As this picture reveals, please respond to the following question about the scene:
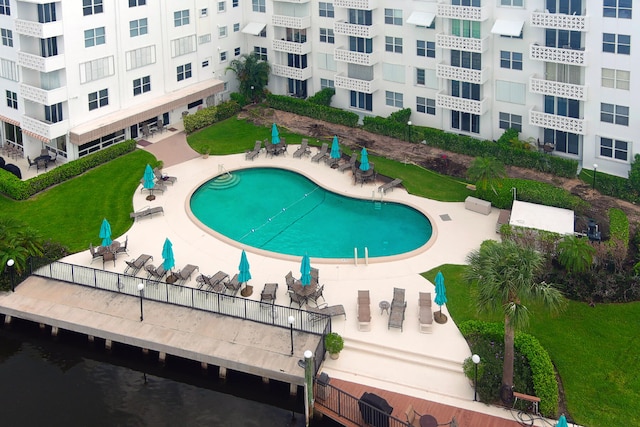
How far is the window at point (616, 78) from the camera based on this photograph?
157ft

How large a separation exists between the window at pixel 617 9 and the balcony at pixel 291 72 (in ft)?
85.1

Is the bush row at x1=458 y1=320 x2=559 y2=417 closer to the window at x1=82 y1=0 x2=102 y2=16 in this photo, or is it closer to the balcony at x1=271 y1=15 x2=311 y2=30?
the window at x1=82 y1=0 x2=102 y2=16

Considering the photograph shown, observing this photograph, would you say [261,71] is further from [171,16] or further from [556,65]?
[556,65]

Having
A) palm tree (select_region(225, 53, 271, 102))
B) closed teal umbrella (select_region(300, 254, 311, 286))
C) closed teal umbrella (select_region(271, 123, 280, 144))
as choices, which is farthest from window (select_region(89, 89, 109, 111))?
closed teal umbrella (select_region(300, 254, 311, 286))

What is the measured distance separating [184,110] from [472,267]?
38.9 meters

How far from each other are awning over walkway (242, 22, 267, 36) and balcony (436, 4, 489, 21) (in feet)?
58.4

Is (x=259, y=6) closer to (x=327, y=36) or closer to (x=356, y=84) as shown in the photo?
(x=327, y=36)

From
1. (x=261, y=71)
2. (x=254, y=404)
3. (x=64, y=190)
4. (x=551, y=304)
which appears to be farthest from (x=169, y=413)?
(x=261, y=71)

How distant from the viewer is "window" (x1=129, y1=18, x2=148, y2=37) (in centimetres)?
5719

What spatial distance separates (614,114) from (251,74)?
1202 inches

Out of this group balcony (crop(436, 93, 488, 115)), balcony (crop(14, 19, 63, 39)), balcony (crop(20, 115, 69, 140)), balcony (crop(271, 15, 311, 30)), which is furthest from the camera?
balcony (crop(271, 15, 311, 30))

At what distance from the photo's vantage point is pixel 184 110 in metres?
63.7

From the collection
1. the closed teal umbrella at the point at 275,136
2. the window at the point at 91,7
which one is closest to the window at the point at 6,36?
the window at the point at 91,7

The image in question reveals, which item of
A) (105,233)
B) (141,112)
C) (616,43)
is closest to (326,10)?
(141,112)
